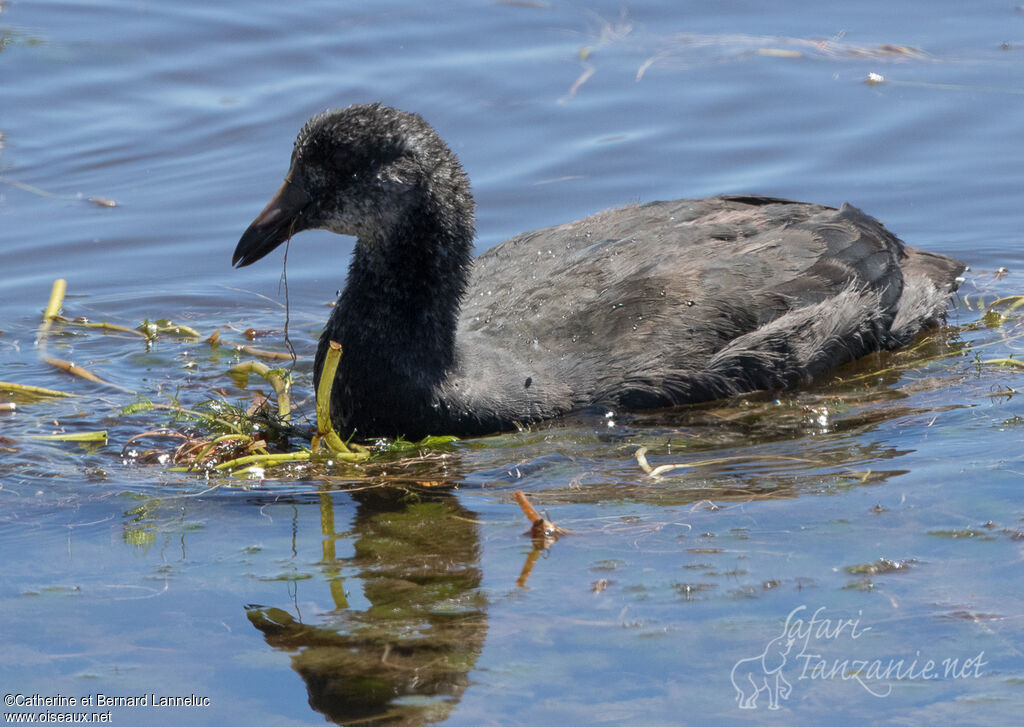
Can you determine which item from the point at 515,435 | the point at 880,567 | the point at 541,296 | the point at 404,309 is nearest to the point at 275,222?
the point at 404,309

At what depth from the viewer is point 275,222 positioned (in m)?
5.64

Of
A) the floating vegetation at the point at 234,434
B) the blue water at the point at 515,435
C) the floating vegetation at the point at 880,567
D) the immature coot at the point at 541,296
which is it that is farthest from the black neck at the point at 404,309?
the floating vegetation at the point at 880,567

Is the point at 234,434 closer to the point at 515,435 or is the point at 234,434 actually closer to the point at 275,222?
the point at 275,222

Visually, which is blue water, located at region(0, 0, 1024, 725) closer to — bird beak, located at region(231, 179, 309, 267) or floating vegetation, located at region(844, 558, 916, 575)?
floating vegetation, located at region(844, 558, 916, 575)

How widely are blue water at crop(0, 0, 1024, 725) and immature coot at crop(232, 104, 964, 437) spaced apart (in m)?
0.21

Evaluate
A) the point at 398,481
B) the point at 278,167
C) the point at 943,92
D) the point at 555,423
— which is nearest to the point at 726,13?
the point at 943,92

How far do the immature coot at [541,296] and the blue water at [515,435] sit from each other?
21 cm

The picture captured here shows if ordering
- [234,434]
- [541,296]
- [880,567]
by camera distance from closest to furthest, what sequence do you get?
[880,567] < [234,434] < [541,296]

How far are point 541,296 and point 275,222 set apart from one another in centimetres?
114

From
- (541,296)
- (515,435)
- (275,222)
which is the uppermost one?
(275,222)

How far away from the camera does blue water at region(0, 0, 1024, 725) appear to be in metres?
3.75

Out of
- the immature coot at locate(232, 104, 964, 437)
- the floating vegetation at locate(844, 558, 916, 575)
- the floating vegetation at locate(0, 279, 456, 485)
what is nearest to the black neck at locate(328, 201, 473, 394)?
A: the immature coot at locate(232, 104, 964, 437)

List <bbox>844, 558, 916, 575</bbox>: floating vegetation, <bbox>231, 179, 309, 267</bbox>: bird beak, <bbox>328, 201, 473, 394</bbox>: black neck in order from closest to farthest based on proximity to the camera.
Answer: <bbox>844, 558, 916, 575</bbox>: floating vegetation
<bbox>328, 201, 473, 394</bbox>: black neck
<bbox>231, 179, 309, 267</bbox>: bird beak

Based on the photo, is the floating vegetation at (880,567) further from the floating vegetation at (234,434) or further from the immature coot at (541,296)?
the floating vegetation at (234,434)
